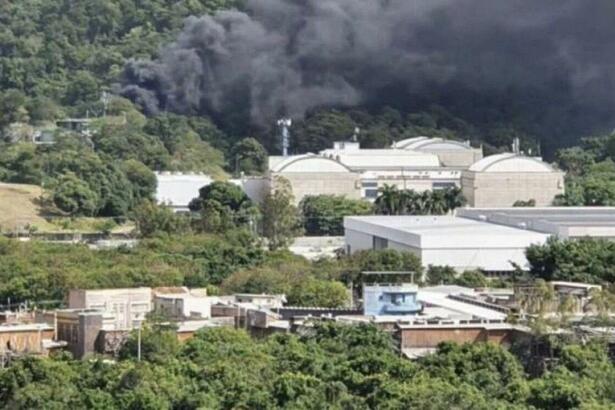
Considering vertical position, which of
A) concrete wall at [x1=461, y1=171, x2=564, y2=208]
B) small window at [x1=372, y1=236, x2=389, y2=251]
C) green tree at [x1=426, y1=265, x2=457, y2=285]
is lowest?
green tree at [x1=426, y1=265, x2=457, y2=285]

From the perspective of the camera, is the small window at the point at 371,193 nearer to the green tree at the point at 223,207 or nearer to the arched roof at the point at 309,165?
the arched roof at the point at 309,165

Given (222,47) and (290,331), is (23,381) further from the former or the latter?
(222,47)

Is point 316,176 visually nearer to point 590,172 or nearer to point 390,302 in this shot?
point 590,172

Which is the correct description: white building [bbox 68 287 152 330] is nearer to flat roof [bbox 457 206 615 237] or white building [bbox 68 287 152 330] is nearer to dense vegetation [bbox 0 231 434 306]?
dense vegetation [bbox 0 231 434 306]

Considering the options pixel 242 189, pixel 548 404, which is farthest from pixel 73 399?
pixel 242 189

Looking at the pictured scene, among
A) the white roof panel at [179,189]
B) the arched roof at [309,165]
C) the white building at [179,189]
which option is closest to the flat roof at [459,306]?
the arched roof at [309,165]

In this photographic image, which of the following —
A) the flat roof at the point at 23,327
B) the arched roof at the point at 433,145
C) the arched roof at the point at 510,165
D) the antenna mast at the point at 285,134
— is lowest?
the flat roof at the point at 23,327

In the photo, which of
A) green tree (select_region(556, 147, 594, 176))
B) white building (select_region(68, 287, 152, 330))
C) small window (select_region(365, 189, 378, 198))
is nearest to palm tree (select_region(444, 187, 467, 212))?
small window (select_region(365, 189, 378, 198))
